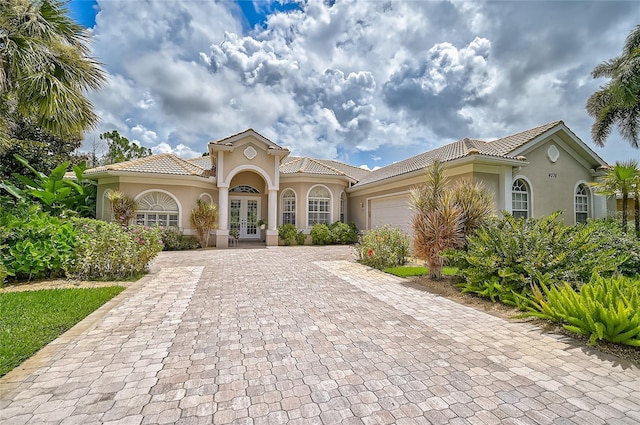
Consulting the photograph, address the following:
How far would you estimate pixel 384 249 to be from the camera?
10859mm

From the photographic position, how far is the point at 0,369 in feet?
10.9

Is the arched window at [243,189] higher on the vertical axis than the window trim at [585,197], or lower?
higher

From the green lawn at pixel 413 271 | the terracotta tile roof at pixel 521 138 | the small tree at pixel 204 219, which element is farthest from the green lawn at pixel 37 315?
the terracotta tile roof at pixel 521 138

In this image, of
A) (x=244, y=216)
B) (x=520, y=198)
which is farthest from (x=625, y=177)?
(x=244, y=216)

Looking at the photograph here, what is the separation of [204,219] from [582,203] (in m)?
21.6

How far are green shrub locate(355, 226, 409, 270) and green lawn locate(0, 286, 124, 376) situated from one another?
8403mm

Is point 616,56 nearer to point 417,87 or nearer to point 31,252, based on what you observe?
point 417,87

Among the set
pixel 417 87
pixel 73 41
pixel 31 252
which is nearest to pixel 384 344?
pixel 31 252

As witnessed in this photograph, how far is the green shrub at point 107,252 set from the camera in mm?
8172

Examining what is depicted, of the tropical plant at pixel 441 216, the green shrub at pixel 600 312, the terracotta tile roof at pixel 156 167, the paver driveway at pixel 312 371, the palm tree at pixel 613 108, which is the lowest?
the paver driveway at pixel 312 371

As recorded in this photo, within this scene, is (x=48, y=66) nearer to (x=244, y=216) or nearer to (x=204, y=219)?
(x=204, y=219)

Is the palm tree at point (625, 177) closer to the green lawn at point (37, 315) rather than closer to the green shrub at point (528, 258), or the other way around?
the green shrub at point (528, 258)

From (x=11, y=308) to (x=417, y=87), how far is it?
67.0 feet

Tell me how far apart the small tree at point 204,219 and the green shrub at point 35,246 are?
8.07 meters
